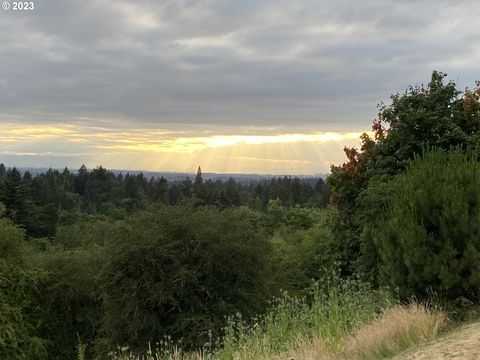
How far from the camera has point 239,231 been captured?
1559 cm

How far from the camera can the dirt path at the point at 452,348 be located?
16.4 ft

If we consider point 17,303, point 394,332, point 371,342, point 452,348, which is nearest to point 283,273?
point 17,303

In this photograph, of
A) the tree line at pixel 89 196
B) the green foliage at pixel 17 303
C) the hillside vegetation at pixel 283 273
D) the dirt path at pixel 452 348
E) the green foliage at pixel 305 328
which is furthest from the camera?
the tree line at pixel 89 196

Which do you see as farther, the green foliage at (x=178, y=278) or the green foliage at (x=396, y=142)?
the green foliage at (x=396, y=142)

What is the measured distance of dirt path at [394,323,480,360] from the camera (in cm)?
500

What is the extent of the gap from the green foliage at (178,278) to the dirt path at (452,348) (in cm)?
839

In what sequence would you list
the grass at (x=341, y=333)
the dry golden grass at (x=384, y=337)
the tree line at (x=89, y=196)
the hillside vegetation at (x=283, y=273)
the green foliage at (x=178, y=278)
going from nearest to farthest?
the dry golden grass at (x=384, y=337) < the grass at (x=341, y=333) < the hillside vegetation at (x=283, y=273) < the green foliage at (x=178, y=278) < the tree line at (x=89, y=196)

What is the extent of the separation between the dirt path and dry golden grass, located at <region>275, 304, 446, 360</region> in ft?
1.11

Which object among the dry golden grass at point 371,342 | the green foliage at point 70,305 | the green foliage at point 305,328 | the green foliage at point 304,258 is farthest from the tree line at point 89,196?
the dry golden grass at point 371,342

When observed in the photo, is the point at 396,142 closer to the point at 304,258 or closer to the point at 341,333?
the point at 341,333

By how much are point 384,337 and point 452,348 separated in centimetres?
102

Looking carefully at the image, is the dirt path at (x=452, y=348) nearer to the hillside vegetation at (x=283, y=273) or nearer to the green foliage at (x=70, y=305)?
the hillside vegetation at (x=283, y=273)

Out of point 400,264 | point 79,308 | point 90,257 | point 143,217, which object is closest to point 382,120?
point 143,217

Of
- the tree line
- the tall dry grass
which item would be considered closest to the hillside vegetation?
the tall dry grass
